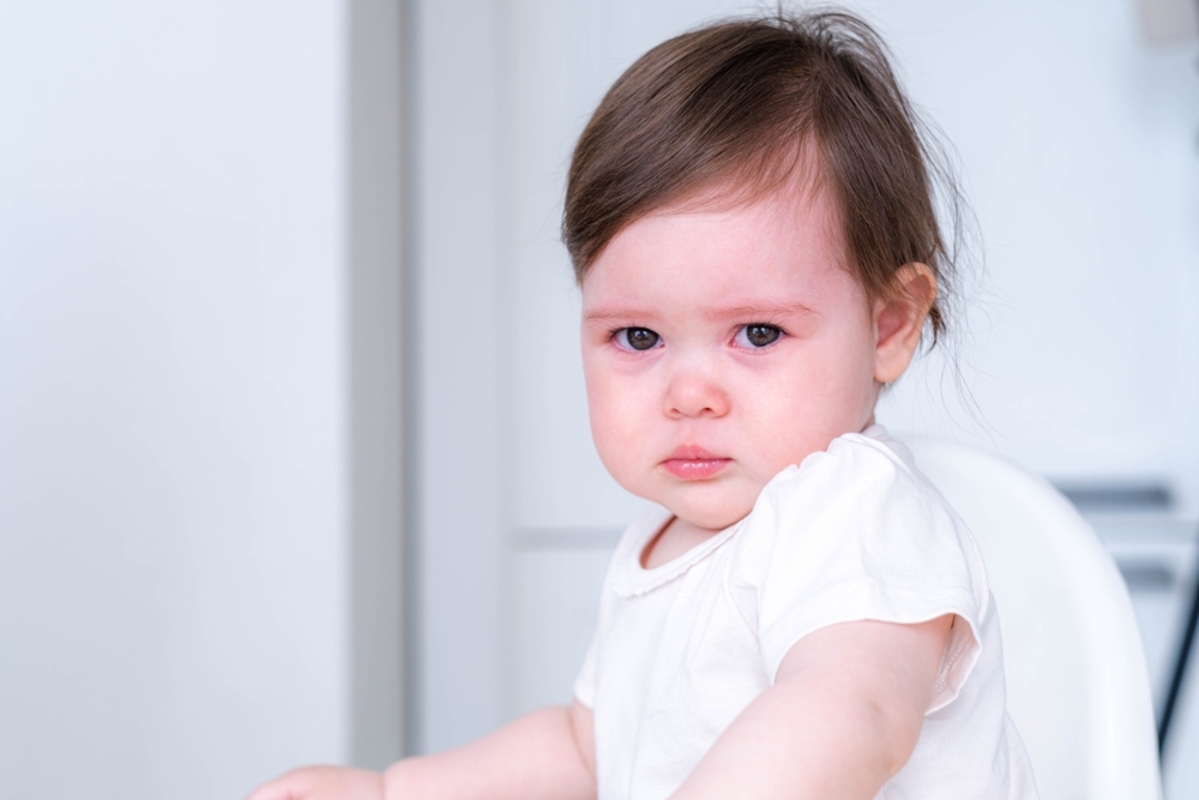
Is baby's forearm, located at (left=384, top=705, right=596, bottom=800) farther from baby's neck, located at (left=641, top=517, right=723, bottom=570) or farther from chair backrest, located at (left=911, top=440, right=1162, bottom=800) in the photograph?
chair backrest, located at (left=911, top=440, right=1162, bottom=800)

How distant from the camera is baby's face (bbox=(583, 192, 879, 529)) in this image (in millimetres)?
542

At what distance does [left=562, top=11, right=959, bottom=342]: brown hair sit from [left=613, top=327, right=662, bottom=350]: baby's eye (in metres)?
0.05

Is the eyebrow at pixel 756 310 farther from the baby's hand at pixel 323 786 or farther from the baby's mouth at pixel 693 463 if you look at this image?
the baby's hand at pixel 323 786

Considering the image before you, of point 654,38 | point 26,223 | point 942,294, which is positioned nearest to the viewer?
point 942,294

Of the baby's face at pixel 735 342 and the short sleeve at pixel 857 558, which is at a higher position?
the baby's face at pixel 735 342

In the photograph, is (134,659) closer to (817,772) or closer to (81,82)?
(81,82)

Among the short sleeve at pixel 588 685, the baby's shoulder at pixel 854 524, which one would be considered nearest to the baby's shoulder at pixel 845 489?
the baby's shoulder at pixel 854 524

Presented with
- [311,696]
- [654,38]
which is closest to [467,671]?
[311,696]

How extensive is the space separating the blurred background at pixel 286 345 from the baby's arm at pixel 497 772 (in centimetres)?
63

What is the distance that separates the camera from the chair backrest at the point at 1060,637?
56 cm

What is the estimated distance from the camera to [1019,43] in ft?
4.36

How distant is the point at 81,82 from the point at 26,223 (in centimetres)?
18

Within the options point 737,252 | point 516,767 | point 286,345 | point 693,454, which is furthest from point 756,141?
point 286,345

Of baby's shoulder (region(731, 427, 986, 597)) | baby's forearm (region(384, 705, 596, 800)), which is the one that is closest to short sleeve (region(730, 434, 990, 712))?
baby's shoulder (region(731, 427, 986, 597))
